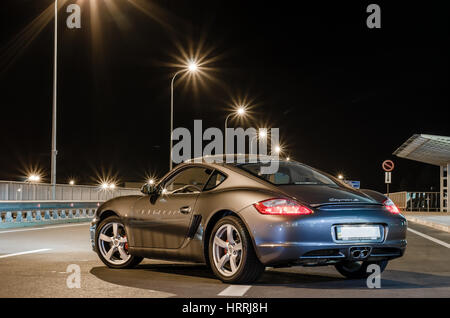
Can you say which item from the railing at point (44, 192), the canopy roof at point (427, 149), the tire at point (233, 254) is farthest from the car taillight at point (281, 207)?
the canopy roof at point (427, 149)

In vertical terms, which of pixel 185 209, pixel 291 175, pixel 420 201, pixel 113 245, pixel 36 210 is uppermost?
pixel 291 175

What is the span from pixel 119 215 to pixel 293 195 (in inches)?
108

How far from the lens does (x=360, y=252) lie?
7.29 m

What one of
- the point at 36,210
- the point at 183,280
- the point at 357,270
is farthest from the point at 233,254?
the point at 36,210

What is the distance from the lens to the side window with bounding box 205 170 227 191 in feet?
26.5

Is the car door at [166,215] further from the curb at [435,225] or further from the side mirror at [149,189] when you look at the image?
the curb at [435,225]

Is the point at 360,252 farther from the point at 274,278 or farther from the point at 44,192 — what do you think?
the point at 44,192

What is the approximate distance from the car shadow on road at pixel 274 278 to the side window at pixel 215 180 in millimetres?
1042

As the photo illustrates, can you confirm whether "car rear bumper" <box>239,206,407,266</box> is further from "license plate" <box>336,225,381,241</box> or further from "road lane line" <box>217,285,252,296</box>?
"road lane line" <box>217,285,252,296</box>

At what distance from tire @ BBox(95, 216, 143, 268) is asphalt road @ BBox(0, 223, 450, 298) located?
0.14 m

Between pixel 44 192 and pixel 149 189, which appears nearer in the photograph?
pixel 149 189

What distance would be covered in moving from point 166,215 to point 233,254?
1.26 meters

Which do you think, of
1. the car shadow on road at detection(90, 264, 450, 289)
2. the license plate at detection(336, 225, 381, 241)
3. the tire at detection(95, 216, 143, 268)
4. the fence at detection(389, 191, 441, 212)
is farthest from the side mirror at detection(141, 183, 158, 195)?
the fence at detection(389, 191, 441, 212)

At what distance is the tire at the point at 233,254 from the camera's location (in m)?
7.29
